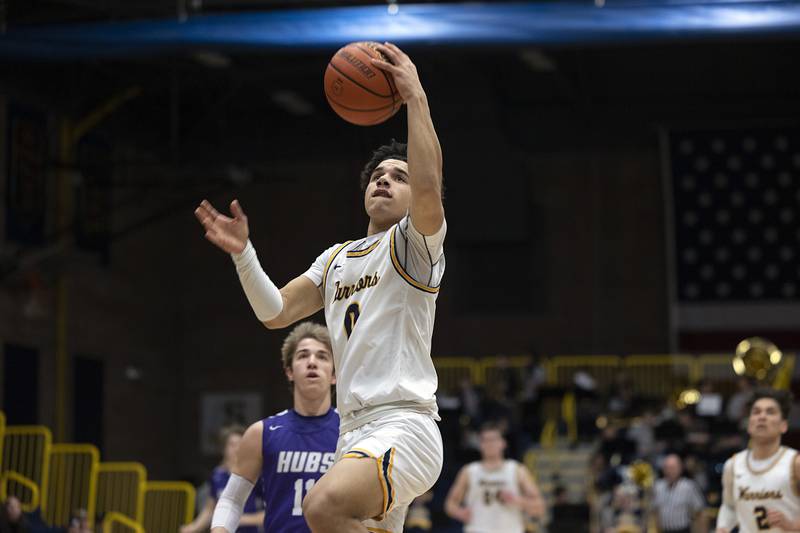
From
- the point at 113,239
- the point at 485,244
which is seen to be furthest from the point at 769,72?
the point at 113,239

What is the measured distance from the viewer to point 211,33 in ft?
58.9

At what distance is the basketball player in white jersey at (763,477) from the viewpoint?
9062mm

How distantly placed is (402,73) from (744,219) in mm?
21933

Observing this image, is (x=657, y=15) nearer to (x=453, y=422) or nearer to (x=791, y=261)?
(x=453, y=422)

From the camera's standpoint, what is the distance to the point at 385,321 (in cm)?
557

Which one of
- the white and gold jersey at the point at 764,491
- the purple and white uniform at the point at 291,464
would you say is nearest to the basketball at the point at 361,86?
Result: the purple and white uniform at the point at 291,464

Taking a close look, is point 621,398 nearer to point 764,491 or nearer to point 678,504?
point 678,504

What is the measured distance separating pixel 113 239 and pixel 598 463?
11.0 meters

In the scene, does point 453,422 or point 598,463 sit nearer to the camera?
point 598,463

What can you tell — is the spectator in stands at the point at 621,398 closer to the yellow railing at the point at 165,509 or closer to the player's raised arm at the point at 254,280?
the yellow railing at the point at 165,509

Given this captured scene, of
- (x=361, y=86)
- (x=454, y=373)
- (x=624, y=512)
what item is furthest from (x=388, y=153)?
(x=454, y=373)

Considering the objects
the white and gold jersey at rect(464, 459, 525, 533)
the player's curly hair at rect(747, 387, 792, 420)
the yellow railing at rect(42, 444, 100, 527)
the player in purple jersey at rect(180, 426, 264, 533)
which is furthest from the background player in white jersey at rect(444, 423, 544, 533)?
the yellow railing at rect(42, 444, 100, 527)

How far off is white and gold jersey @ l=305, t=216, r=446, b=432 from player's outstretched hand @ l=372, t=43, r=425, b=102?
20.9 inches

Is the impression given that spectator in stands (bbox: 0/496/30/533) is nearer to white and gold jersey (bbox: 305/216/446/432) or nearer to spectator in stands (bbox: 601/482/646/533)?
spectator in stands (bbox: 601/482/646/533)
